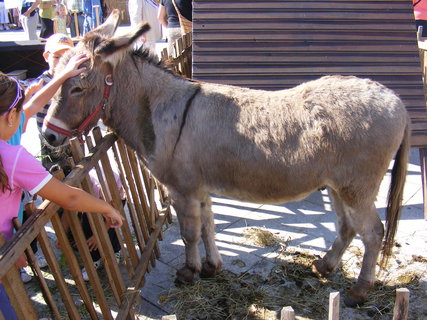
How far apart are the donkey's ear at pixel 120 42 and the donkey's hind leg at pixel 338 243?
5.83 feet

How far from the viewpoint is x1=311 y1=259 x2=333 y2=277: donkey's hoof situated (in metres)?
3.28

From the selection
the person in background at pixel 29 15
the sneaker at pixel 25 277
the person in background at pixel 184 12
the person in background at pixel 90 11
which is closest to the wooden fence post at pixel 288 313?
the sneaker at pixel 25 277

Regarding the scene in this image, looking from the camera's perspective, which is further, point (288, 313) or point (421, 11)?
point (421, 11)

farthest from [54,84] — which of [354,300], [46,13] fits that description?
[46,13]

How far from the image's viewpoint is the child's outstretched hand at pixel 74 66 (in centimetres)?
265

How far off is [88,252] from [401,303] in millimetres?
1679

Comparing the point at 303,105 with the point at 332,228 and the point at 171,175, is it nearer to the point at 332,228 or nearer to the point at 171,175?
the point at 171,175

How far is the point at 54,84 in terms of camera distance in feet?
8.75

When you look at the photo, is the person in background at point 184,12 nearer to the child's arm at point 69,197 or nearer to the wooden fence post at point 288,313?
the child's arm at point 69,197

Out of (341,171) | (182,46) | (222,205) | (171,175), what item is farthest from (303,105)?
(182,46)

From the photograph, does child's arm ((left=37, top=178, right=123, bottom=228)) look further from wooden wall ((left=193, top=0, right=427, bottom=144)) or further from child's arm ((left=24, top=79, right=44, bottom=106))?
wooden wall ((left=193, top=0, right=427, bottom=144))

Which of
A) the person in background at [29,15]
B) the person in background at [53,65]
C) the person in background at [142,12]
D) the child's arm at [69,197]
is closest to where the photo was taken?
the child's arm at [69,197]

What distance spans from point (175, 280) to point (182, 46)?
2.91m

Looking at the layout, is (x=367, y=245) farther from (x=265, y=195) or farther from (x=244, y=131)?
Answer: (x=244, y=131)
